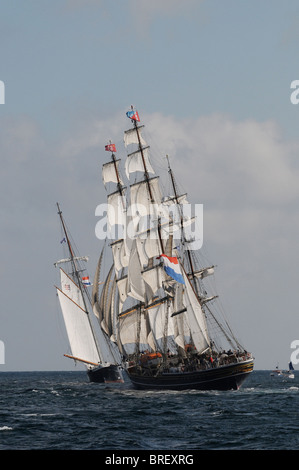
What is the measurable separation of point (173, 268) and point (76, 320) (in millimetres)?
33526

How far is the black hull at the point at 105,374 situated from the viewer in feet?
387

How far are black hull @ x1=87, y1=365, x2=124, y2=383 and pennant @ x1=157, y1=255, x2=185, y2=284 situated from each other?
1400 inches

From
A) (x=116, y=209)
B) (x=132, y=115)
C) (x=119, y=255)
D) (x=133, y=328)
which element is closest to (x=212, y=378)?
(x=133, y=328)

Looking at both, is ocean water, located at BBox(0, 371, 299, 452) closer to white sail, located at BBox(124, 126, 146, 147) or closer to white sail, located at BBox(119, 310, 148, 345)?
white sail, located at BBox(119, 310, 148, 345)

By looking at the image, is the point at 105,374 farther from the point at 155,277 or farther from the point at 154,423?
the point at 154,423

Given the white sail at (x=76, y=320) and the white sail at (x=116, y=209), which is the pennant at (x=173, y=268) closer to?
the white sail at (x=116, y=209)

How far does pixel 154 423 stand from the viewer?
51.7m

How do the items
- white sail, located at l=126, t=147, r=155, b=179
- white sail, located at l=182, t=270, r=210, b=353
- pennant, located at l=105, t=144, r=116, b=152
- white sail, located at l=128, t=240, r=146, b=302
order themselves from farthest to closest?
1. pennant, located at l=105, t=144, r=116, b=152
2. white sail, located at l=126, t=147, r=155, b=179
3. white sail, located at l=128, t=240, r=146, b=302
4. white sail, located at l=182, t=270, r=210, b=353

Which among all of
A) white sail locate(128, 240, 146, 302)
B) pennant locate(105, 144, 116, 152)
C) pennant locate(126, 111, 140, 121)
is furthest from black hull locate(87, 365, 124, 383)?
pennant locate(126, 111, 140, 121)

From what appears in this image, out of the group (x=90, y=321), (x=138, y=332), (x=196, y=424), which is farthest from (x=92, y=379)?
(x=196, y=424)

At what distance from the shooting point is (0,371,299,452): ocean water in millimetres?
42250

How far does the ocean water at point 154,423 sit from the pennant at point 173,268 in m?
15.5
